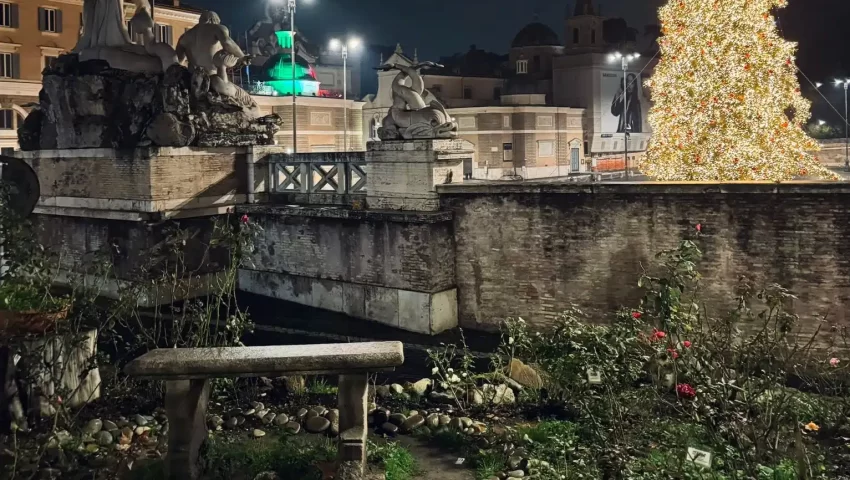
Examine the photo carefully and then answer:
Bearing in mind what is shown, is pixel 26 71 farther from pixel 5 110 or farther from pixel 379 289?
pixel 379 289

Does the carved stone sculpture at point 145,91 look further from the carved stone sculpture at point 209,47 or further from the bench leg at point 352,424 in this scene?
the bench leg at point 352,424

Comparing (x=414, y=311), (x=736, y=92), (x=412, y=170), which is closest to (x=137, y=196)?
(x=412, y=170)

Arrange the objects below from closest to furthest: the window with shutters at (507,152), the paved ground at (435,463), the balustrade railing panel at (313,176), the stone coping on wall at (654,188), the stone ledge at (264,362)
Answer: the stone ledge at (264,362) < the paved ground at (435,463) < the stone coping on wall at (654,188) < the balustrade railing panel at (313,176) < the window with shutters at (507,152)

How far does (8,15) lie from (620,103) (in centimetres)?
3766

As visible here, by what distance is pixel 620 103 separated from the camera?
187 ft

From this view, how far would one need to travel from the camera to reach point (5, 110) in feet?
122

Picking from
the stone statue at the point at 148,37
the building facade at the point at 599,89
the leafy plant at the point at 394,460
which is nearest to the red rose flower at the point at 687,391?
the leafy plant at the point at 394,460

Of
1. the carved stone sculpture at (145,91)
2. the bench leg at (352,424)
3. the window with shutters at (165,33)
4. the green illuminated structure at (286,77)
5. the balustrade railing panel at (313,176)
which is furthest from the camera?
the green illuminated structure at (286,77)

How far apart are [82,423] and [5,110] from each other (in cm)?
3358

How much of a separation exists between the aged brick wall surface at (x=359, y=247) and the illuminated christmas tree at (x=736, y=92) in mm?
5136

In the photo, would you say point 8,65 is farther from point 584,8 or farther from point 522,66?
point 584,8

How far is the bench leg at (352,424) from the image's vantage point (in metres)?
6.43

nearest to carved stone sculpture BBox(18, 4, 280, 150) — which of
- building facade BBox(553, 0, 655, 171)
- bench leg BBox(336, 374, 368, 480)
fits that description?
bench leg BBox(336, 374, 368, 480)

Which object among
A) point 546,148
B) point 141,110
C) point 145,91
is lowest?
point 141,110
